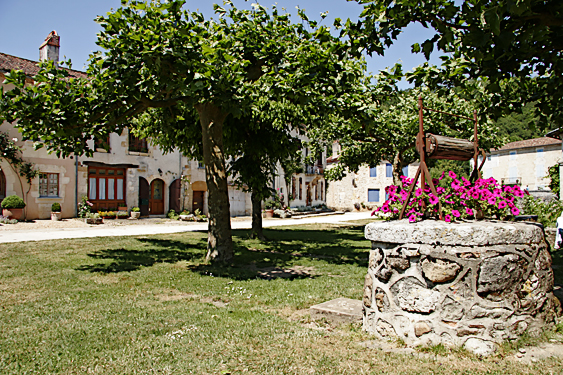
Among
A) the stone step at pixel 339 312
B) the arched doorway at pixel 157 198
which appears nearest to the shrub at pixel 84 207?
the arched doorway at pixel 157 198

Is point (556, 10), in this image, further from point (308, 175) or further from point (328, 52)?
point (308, 175)

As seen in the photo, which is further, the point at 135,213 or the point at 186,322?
the point at 135,213

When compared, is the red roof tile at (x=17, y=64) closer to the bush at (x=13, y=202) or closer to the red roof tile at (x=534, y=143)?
the bush at (x=13, y=202)

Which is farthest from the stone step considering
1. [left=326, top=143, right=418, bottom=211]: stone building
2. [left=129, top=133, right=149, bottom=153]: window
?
[left=326, top=143, right=418, bottom=211]: stone building

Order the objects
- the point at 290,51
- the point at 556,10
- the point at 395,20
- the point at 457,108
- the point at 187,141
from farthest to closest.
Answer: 1. the point at 457,108
2. the point at 187,141
3. the point at 290,51
4. the point at 395,20
5. the point at 556,10

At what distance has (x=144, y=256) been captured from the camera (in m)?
9.95

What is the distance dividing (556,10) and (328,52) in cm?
329

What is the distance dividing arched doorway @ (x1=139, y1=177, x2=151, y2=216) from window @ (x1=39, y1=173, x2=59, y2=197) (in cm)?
445

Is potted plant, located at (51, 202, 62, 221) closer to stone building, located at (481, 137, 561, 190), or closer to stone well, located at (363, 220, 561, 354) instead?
stone well, located at (363, 220, 561, 354)

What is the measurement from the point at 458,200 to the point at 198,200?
23591 millimetres

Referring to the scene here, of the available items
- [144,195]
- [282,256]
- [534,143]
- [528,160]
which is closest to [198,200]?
[144,195]

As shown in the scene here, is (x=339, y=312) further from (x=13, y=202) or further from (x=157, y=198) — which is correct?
(x=157, y=198)

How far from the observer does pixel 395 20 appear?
5.01 metres

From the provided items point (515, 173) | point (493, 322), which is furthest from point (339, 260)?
point (515, 173)
